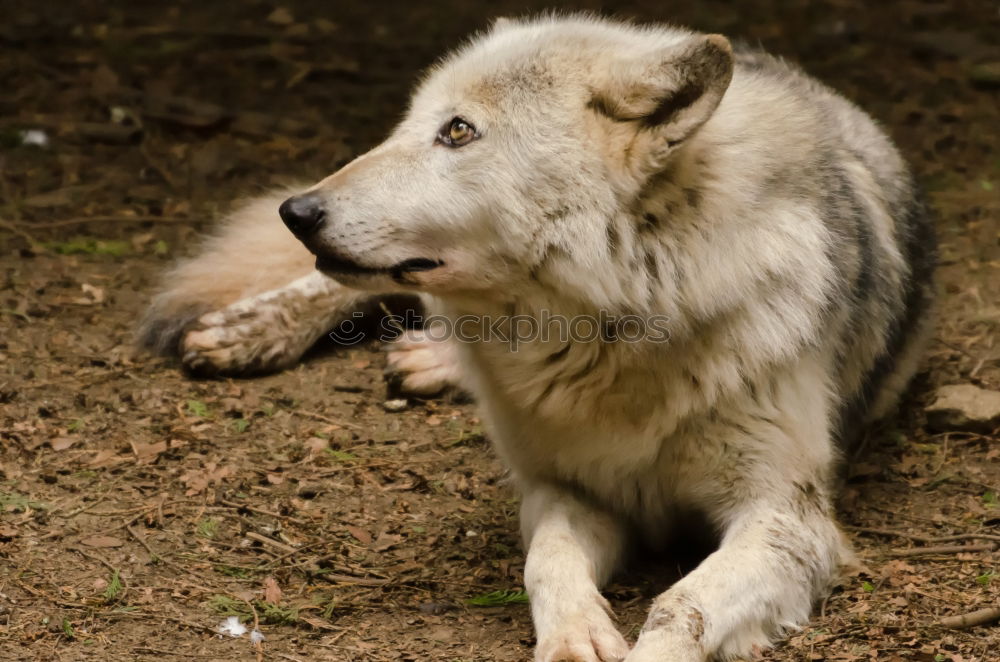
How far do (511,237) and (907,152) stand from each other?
Answer: 4787 millimetres

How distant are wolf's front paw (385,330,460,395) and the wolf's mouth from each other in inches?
63.6

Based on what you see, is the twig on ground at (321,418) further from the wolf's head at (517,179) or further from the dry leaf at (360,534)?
the wolf's head at (517,179)

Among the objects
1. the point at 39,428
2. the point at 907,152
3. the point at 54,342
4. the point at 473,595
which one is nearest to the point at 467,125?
the point at 473,595

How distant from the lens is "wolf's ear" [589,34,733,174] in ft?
10.1

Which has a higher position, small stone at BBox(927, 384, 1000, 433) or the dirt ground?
small stone at BBox(927, 384, 1000, 433)

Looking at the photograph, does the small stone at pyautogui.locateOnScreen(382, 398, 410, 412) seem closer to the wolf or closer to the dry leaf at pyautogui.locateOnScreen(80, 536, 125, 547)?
the wolf

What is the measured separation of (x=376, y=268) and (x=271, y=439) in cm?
155

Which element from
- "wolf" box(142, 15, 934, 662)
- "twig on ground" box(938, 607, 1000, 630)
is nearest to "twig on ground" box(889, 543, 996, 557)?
"wolf" box(142, 15, 934, 662)

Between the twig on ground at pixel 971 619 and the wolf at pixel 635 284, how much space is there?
365 millimetres

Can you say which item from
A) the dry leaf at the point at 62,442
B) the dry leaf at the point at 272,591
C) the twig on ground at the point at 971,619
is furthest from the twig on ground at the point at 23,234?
the twig on ground at the point at 971,619

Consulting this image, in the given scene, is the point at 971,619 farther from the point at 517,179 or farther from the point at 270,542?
the point at 270,542

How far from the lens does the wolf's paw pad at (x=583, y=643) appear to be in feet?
10.0

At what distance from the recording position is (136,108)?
757 centimetres

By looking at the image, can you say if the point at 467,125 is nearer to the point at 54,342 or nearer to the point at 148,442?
the point at 148,442
